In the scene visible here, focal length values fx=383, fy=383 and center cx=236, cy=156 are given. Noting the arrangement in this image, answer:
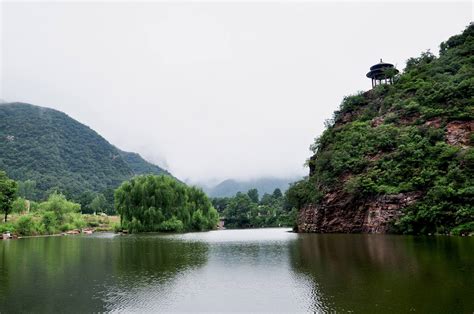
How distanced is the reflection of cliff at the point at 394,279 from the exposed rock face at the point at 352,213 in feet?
70.3

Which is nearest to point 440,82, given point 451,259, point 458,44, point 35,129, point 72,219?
point 458,44

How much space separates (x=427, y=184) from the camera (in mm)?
44969

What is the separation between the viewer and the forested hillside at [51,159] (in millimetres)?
142750

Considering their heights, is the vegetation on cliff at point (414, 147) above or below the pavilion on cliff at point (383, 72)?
below

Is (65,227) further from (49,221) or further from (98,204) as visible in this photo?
(98,204)

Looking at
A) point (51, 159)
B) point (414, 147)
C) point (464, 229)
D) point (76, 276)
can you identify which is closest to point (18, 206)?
point (76, 276)

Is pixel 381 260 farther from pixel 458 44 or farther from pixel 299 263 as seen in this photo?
pixel 458 44

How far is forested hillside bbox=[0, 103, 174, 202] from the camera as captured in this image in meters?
143

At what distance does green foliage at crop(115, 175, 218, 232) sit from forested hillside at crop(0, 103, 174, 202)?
A: 233 feet

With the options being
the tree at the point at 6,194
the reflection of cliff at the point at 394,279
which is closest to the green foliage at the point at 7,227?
the tree at the point at 6,194

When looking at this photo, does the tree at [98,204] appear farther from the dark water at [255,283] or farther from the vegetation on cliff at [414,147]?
the dark water at [255,283]

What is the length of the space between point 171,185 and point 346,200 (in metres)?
31.2

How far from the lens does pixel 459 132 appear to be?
4797cm

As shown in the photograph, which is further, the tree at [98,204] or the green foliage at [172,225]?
the tree at [98,204]
